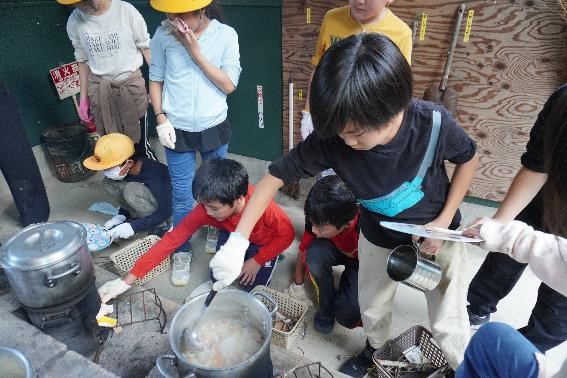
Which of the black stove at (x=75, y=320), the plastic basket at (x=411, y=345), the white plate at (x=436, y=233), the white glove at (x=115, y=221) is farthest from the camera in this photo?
the white glove at (x=115, y=221)

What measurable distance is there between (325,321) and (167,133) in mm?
1595

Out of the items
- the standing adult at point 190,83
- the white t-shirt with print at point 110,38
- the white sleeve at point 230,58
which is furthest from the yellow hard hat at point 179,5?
the white t-shirt with print at point 110,38

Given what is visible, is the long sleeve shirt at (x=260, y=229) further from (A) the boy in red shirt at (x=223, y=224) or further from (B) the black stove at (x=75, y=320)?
(B) the black stove at (x=75, y=320)

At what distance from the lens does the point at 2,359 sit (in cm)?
126

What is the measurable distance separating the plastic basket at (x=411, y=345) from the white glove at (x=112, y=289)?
54.0 inches

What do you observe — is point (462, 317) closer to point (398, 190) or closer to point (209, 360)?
point (398, 190)

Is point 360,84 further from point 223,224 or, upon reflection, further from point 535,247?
point 223,224

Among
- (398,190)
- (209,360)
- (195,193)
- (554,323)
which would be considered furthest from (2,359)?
(554,323)

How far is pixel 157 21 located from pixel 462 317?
12.6 ft

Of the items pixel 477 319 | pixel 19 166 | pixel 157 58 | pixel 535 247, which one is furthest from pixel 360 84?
pixel 19 166

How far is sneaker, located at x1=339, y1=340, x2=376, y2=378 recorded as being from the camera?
Result: 2215mm

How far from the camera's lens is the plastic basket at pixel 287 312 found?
225 cm

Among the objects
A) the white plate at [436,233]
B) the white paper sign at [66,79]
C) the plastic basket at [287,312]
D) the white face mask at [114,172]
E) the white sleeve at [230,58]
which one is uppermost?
the white sleeve at [230,58]

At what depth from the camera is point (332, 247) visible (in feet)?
8.02
